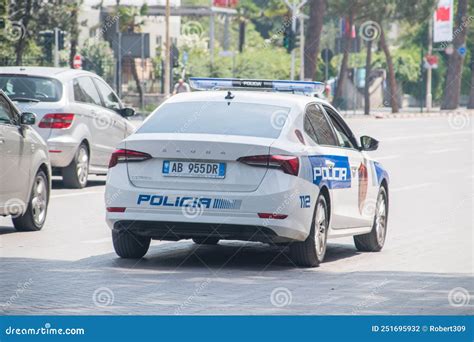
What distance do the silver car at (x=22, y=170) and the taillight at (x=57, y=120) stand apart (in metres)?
4.88

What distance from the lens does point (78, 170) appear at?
21.6 m

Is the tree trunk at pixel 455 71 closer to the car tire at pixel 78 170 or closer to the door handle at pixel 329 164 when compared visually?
the car tire at pixel 78 170

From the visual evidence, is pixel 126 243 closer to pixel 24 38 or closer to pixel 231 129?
pixel 231 129

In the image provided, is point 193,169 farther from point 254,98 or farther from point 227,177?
point 254,98

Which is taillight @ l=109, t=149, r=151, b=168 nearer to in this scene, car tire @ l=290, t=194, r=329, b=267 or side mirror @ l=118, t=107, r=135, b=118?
car tire @ l=290, t=194, r=329, b=267

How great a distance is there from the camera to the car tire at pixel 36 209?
1548 centimetres

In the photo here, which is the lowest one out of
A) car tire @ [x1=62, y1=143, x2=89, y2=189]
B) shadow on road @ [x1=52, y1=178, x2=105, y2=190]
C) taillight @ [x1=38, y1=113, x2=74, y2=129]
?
shadow on road @ [x1=52, y1=178, x2=105, y2=190]

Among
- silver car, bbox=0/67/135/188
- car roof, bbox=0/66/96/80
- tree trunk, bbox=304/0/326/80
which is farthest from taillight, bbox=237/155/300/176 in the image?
tree trunk, bbox=304/0/326/80

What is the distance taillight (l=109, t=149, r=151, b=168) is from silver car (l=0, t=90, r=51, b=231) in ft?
7.87

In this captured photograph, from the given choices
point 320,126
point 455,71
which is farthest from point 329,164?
point 455,71

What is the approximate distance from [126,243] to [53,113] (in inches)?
322

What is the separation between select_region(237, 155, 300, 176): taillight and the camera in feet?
39.7

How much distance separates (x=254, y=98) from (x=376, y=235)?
2.32 m

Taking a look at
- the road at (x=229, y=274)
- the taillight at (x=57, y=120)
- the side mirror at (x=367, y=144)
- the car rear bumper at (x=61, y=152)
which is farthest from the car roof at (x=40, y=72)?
the side mirror at (x=367, y=144)
